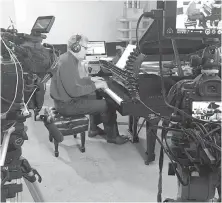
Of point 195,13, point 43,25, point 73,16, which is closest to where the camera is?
point 195,13

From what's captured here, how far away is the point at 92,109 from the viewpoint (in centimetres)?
326

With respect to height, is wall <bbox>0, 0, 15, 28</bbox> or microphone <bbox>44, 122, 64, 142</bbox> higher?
wall <bbox>0, 0, 15, 28</bbox>

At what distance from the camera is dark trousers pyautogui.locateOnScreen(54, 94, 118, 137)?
124 inches

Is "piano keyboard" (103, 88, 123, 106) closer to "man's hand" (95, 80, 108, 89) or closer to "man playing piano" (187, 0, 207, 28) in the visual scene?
"man's hand" (95, 80, 108, 89)

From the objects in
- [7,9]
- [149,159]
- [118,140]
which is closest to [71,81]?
[118,140]

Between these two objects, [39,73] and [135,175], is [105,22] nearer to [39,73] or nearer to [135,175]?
[135,175]

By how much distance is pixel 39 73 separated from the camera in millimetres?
1722

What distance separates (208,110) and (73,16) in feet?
15.6

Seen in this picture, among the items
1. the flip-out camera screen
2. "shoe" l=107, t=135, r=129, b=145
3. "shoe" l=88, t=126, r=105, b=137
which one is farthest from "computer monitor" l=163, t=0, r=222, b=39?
"shoe" l=88, t=126, r=105, b=137

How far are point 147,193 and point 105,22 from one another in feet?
13.1

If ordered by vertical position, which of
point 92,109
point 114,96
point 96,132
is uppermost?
point 114,96

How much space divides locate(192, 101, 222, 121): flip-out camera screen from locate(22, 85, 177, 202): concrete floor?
141cm

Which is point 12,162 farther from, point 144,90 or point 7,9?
point 7,9

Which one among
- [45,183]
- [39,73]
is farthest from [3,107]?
[45,183]
